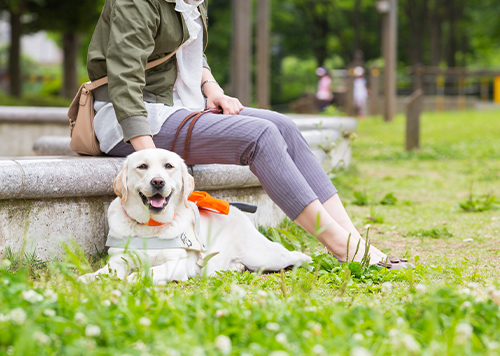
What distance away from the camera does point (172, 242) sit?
9.84 ft

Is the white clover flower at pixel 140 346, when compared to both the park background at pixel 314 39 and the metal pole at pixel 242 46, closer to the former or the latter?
the metal pole at pixel 242 46

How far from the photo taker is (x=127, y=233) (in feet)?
9.84

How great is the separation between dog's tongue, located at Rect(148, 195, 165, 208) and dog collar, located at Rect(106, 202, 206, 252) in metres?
0.13

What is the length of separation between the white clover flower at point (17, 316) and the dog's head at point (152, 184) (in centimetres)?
100

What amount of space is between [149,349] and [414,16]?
34564 mm

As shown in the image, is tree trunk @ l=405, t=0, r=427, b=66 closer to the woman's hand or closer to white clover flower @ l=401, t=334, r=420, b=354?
the woman's hand

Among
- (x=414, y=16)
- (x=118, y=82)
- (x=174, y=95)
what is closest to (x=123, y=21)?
(x=118, y=82)

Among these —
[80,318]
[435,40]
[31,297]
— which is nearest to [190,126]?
[31,297]

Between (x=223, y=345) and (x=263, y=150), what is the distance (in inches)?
60.5

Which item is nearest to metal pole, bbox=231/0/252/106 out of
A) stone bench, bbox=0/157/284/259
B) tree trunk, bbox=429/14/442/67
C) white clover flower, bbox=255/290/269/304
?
stone bench, bbox=0/157/284/259

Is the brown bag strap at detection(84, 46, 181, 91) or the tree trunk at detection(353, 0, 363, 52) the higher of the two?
the tree trunk at detection(353, 0, 363, 52)

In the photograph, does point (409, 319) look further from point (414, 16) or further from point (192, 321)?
point (414, 16)

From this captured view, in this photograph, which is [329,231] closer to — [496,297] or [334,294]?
[334,294]

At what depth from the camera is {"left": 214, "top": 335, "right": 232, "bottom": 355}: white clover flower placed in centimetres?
175
